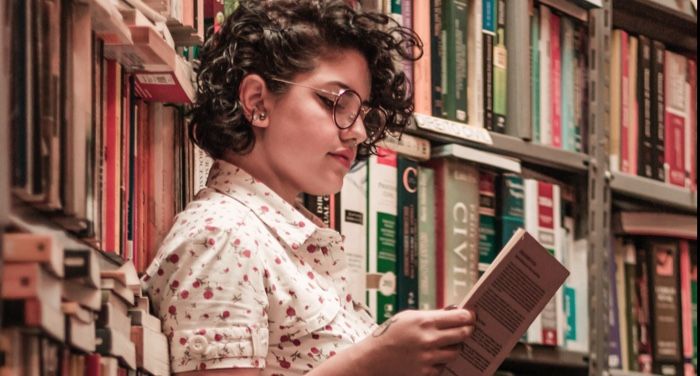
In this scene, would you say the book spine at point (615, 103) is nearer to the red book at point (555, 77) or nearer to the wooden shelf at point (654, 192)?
the wooden shelf at point (654, 192)

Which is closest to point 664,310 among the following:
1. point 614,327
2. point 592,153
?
point 614,327

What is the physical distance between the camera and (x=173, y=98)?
1418mm

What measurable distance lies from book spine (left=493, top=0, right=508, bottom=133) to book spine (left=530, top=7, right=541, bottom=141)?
0.09m

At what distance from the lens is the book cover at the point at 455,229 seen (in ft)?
6.72

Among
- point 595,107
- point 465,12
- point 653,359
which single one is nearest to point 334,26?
point 465,12

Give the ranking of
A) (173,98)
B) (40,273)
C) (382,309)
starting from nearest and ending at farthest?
(40,273), (173,98), (382,309)

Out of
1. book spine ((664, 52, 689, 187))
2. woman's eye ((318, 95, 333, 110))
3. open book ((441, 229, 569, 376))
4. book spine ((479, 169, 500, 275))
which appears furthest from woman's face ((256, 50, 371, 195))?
book spine ((664, 52, 689, 187))

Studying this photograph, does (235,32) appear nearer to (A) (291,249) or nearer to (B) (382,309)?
(A) (291,249)

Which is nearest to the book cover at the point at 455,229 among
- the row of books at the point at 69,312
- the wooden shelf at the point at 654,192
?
the wooden shelf at the point at 654,192

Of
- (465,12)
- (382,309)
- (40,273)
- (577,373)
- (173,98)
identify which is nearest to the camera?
(40,273)

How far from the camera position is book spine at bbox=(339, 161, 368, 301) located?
1.87 m

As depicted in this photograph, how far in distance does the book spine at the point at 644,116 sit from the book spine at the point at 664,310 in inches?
6.6

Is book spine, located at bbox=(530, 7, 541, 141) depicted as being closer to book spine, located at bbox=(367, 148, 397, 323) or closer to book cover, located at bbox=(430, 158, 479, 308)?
book cover, located at bbox=(430, 158, 479, 308)

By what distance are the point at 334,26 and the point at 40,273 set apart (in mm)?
771
